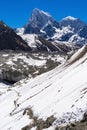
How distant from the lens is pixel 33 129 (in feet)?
119

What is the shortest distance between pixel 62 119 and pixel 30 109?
46.1 ft

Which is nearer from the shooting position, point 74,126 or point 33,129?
point 74,126

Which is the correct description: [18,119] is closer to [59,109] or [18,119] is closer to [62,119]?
[59,109]

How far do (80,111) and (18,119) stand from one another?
15.6 m

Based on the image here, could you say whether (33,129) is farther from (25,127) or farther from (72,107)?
(72,107)

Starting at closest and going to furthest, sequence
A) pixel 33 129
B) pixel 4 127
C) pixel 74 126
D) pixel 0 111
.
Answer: pixel 74 126
pixel 33 129
pixel 4 127
pixel 0 111

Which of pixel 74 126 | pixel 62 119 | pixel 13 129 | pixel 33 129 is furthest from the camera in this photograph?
pixel 13 129

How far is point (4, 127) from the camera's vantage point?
45.5 metres

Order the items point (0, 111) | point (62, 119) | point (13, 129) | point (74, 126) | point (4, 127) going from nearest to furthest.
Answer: point (74, 126), point (62, 119), point (13, 129), point (4, 127), point (0, 111)

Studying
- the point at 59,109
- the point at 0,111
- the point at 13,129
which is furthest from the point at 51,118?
the point at 0,111

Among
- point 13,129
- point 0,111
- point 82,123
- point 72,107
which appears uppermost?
point 0,111

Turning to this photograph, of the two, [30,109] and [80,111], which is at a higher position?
[30,109]

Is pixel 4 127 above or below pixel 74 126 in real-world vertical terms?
above

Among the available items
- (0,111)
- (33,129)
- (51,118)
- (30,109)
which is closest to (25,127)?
(33,129)
